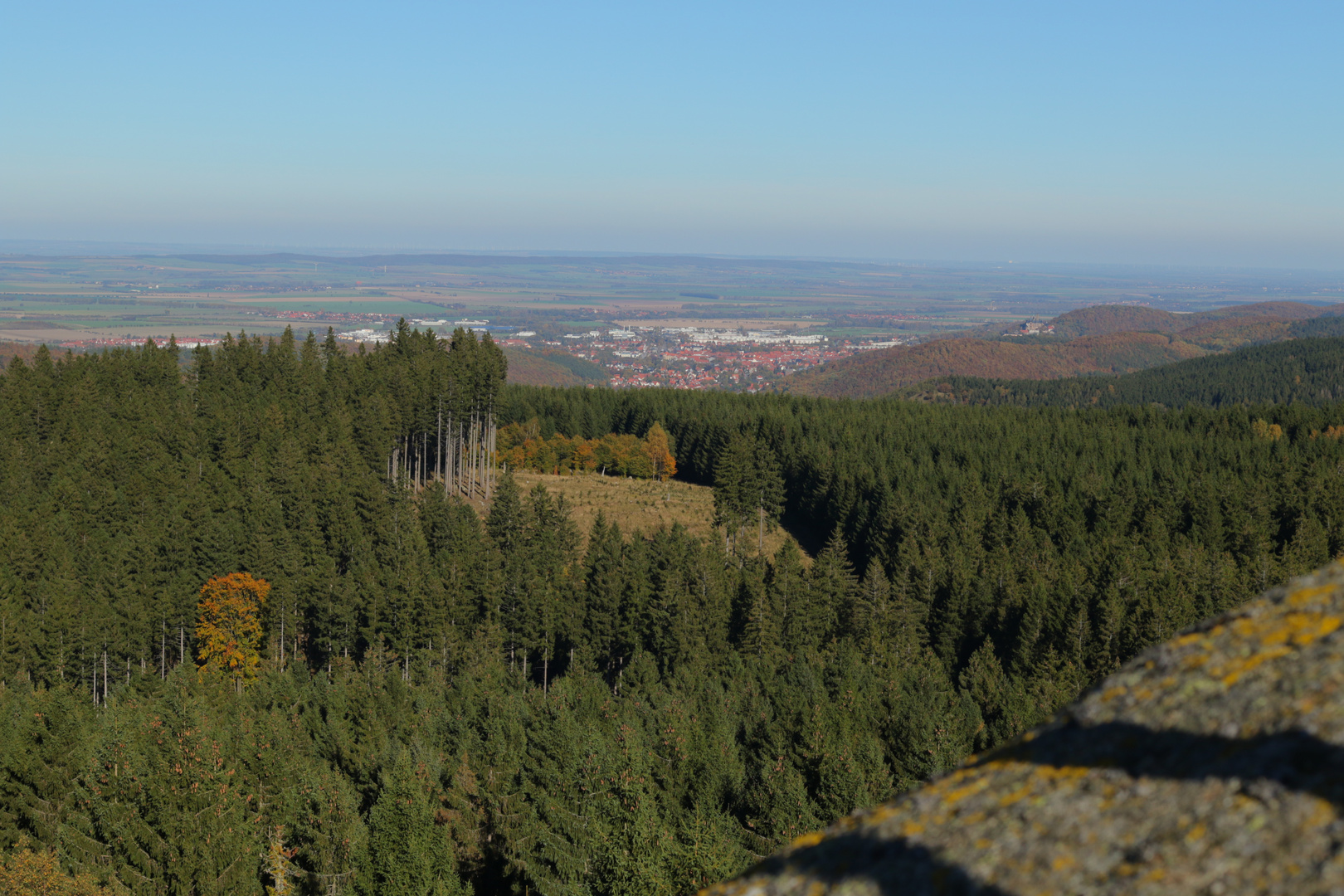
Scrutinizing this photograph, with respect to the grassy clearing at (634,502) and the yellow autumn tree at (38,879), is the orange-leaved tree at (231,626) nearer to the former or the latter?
the grassy clearing at (634,502)

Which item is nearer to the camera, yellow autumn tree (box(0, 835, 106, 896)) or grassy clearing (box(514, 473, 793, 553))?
yellow autumn tree (box(0, 835, 106, 896))

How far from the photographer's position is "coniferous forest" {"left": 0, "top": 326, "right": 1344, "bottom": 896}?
113 ft

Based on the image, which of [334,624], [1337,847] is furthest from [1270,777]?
[334,624]

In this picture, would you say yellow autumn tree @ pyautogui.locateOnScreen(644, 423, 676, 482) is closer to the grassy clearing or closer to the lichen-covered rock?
the grassy clearing

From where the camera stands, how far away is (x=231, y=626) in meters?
70.8

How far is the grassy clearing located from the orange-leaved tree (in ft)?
125

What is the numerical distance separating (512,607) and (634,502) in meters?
44.5

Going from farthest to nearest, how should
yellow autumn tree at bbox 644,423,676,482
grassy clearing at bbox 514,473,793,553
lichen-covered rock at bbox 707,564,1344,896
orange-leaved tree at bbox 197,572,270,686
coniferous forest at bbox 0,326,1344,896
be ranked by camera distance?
1. yellow autumn tree at bbox 644,423,676,482
2. grassy clearing at bbox 514,473,793,553
3. orange-leaved tree at bbox 197,572,270,686
4. coniferous forest at bbox 0,326,1344,896
5. lichen-covered rock at bbox 707,564,1344,896

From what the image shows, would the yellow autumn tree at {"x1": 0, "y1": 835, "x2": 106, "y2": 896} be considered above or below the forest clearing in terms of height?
above

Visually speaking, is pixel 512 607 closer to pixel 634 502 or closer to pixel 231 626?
pixel 231 626

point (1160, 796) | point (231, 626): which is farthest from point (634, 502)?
point (1160, 796)

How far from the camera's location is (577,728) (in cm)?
4316

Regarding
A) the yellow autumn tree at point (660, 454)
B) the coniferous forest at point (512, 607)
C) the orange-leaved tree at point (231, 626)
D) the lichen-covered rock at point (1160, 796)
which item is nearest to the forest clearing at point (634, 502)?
the yellow autumn tree at point (660, 454)

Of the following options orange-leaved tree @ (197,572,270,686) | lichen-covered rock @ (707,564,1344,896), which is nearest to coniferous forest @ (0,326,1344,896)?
orange-leaved tree @ (197,572,270,686)
